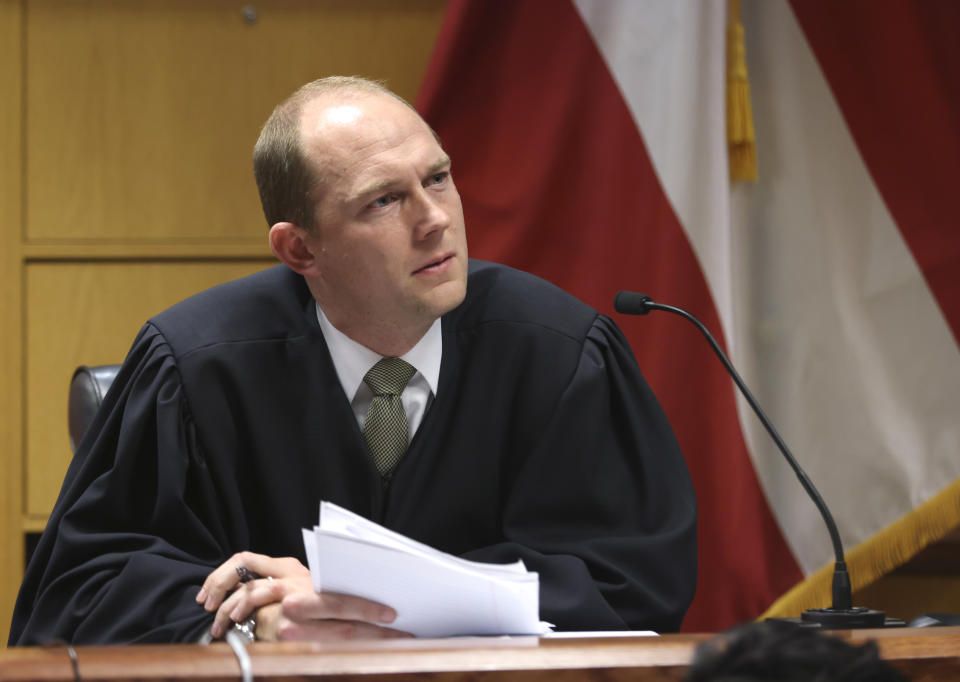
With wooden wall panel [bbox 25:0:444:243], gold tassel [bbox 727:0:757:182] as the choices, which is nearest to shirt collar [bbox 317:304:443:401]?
gold tassel [bbox 727:0:757:182]

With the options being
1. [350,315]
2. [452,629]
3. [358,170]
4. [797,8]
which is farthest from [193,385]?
[797,8]

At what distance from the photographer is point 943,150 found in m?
2.72

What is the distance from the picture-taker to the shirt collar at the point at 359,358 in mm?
1811

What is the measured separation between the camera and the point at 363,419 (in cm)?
179

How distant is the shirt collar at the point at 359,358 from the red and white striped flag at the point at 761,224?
40.2 inches

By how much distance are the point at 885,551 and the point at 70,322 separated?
237cm

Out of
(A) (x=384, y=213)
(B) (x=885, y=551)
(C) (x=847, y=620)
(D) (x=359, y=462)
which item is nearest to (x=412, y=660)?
(C) (x=847, y=620)

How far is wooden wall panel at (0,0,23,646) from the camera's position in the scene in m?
3.13

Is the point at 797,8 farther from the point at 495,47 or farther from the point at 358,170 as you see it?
the point at 358,170

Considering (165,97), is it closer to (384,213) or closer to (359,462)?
(384,213)

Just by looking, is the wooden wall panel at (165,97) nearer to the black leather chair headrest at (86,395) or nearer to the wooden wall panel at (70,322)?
the wooden wall panel at (70,322)

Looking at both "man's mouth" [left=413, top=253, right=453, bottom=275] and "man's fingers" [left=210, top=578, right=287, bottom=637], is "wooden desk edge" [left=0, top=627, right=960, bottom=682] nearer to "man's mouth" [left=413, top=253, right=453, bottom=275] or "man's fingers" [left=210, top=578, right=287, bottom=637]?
"man's fingers" [left=210, top=578, right=287, bottom=637]

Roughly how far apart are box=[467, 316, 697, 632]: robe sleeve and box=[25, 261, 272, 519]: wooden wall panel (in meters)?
1.71

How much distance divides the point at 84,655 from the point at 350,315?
0.89 metres
